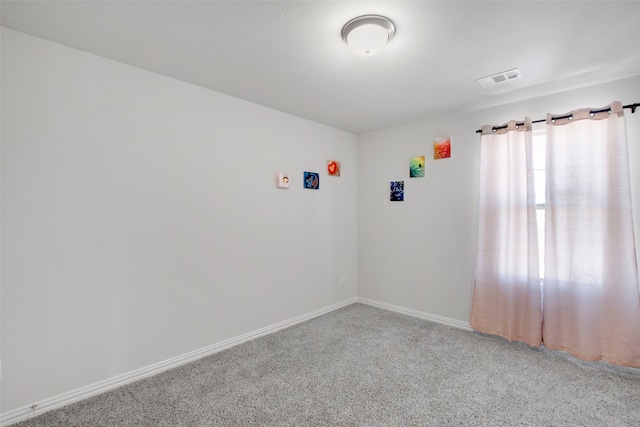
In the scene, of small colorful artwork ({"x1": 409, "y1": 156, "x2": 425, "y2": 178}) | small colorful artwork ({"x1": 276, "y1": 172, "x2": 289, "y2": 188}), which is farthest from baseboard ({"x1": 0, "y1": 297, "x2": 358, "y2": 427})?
small colorful artwork ({"x1": 409, "y1": 156, "x2": 425, "y2": 178})

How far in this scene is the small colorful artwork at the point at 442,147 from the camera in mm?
3297

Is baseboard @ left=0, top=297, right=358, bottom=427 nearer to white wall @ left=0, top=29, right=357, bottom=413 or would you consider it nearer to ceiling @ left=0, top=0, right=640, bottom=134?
white wall @ left=0, top=29, right=357, bottom=413

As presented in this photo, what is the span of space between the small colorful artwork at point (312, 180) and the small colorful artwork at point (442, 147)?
1.41 meters

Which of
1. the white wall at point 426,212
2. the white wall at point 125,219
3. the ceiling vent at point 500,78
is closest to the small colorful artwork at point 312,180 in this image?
the white wall at point 125,219

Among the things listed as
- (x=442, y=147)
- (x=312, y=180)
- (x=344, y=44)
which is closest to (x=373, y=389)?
(x=312, y=180)

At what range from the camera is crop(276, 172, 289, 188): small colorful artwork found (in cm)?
314

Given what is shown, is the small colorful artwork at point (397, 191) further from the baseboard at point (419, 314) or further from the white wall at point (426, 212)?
the baseboard at point (419, 314)

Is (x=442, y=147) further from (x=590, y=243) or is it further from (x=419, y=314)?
(x=419, y=314)

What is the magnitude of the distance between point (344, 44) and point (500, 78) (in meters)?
1.40

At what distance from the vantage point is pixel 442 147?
3.33m

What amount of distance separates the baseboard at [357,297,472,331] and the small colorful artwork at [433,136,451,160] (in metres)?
1.85

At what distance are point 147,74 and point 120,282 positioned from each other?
1.61 m

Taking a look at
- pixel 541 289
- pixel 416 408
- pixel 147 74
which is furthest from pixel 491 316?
pixel 147 74

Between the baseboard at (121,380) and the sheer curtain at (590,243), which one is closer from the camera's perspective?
the baseboard at (121,380)
